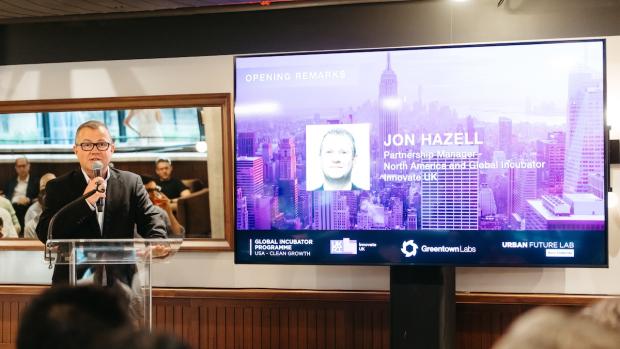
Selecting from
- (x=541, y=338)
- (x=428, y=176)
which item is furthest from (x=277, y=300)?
(x=541, y=338)

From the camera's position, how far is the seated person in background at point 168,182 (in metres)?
4.62

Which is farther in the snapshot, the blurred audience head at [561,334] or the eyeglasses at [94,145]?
the eyeglasses at [94,145]

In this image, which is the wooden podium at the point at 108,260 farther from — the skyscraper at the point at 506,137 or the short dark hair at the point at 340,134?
the skyscraper at the point at 506,137

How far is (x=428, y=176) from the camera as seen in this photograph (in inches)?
144

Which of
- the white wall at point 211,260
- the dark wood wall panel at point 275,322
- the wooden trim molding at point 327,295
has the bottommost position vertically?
the dark wood wall panel at point 275,322

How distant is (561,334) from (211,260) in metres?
3.70

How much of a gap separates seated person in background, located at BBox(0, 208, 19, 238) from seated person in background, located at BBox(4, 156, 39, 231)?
8 cm

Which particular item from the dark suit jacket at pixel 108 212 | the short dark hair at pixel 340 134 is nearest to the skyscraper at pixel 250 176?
the short dark hair at pixel 340 134

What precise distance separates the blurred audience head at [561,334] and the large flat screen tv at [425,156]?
8.41ft

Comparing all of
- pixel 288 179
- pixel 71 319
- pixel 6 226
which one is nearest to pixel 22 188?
pixel 6 226

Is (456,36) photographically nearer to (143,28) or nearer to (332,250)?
(332,250)

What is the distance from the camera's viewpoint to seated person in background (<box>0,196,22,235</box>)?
15.8ft

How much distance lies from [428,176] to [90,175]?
6.41 feet

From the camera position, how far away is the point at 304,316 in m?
4.41
